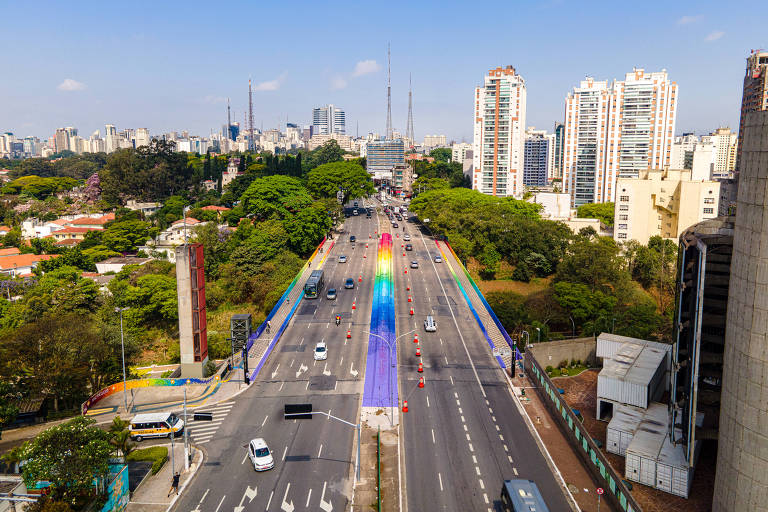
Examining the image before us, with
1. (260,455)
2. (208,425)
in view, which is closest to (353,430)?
(260,455)

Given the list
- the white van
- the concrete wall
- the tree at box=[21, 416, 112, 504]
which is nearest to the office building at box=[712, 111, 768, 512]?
the concrete wall

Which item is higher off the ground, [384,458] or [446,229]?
[446,229]

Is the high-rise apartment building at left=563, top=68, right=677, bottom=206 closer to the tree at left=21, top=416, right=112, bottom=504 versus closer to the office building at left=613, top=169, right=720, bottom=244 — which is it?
the office building at left=613, top=169, right=720, bottom=244

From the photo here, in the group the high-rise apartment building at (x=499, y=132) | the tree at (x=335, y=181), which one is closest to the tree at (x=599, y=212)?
the high-rise apartment building at (x=499, y=132)

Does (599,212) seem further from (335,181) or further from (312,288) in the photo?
(312,288)

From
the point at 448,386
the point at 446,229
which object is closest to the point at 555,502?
the point at 448,386

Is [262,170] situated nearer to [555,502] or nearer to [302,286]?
[302,286]
